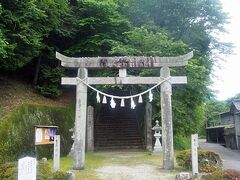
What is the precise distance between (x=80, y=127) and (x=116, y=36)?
30.6 feet

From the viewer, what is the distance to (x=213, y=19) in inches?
839

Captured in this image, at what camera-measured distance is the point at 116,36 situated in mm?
19766

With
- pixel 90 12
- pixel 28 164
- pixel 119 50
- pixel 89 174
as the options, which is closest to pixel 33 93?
pixel 119 50

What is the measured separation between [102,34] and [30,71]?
522cm

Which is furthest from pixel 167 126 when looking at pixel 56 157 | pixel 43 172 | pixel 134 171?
pixel 43 172

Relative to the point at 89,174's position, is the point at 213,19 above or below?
above

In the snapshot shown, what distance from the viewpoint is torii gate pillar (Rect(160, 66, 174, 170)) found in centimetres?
1168

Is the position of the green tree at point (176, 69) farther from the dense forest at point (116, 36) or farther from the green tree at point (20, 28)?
the green tree at point (20, 28)

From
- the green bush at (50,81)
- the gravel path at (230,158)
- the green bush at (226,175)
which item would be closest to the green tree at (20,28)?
the green bush at (50,81)

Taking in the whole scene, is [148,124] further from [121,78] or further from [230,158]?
[230,158]

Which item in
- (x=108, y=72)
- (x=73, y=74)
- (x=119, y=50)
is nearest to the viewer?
(x=119, y=50)

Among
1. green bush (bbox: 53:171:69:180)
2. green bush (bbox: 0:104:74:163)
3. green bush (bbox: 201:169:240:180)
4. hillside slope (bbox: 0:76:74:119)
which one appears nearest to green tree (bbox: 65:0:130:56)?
hillside slope (bbox: 0:76:74:119)

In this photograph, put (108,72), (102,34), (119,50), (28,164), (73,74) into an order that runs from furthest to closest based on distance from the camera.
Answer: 1. (73,74)
2. (102,34)
3. (108,72)
4. (119,50)
5. (28,164)

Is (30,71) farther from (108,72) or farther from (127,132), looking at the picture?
(127,132)
